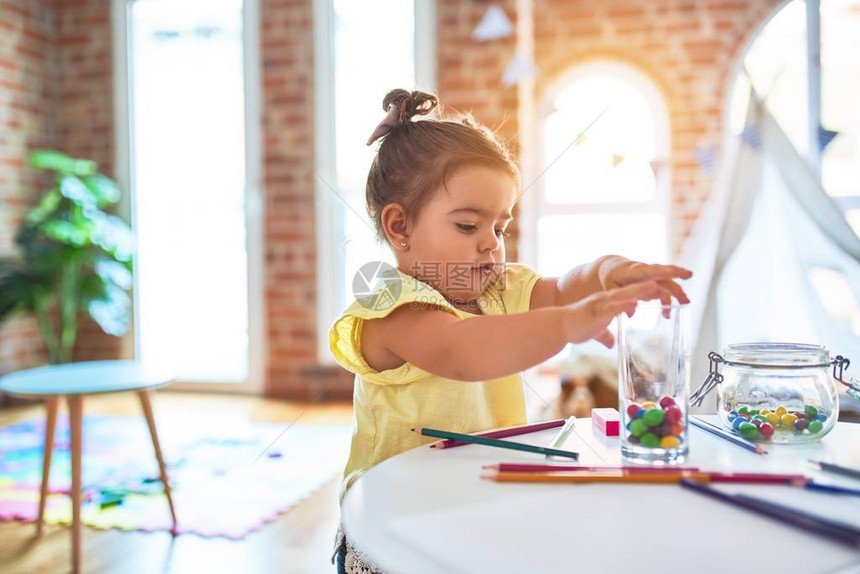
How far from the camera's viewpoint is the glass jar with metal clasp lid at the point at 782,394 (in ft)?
2.27

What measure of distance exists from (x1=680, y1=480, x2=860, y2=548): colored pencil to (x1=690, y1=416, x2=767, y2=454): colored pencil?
14cm

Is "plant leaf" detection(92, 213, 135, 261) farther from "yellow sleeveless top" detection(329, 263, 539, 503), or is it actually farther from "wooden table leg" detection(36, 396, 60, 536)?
"yellow sleeveless top" detection(329, 263, 539, 503)

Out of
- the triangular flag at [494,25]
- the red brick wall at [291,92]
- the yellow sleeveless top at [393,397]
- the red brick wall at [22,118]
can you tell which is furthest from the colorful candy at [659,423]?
the red brick wall at [22,118]

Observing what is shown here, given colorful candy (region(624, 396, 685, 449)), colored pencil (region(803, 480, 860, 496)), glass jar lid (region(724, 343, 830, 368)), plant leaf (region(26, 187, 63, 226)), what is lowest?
colored pencil (region(803, 480, 860, 496))

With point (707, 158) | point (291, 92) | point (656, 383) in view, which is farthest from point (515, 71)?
point (656, 383)

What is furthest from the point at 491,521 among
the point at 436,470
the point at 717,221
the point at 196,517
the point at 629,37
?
the point at 629,37

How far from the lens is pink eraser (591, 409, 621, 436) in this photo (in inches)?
29.1

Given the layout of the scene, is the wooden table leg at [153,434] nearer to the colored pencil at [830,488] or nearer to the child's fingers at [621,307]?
the child's fingers at [621,307]

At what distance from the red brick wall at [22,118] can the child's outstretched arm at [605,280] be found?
3.60 meters

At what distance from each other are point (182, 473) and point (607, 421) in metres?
1.95

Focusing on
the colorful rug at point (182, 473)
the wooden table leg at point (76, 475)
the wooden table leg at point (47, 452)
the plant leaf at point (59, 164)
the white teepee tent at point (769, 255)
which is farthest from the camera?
the plant leaf at point (59, 164)

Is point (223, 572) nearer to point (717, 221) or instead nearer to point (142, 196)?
point (717, 221)

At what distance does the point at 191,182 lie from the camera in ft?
12.7

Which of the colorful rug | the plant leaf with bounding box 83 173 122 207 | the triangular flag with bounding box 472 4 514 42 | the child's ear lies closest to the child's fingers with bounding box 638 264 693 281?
the child's ear
